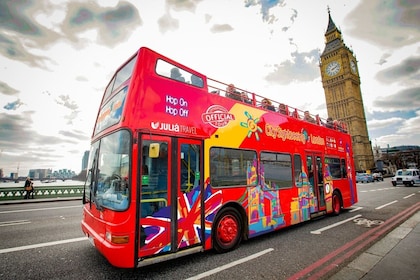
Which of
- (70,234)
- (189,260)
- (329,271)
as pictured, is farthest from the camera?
(70,234)

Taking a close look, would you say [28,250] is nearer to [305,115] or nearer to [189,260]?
[189,260]

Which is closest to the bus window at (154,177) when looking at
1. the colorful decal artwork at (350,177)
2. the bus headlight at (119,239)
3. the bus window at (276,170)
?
the bus headlight at (119,239)

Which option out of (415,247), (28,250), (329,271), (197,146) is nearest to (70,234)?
(28,250)

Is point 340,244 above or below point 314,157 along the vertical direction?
below

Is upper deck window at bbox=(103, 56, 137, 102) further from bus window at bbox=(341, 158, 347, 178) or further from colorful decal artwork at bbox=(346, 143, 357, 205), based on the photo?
colorful decal artwork at bbox=(346, 143, 357, 205)

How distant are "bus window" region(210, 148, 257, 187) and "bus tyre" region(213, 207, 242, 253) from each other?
2.29 ft

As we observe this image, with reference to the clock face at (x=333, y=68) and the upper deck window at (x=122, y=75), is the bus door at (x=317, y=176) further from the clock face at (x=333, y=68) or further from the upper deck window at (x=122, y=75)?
the clock face at (x=333, y=68)

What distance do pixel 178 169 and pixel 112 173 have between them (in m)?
1.23

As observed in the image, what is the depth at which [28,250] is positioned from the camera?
4.96m

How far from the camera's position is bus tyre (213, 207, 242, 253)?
4.64 meters

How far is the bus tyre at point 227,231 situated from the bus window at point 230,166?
70 cm

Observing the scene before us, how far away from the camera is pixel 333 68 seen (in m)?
77.9

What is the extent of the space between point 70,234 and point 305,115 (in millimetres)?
A: 9374

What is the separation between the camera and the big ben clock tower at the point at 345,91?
72750 millimetres
